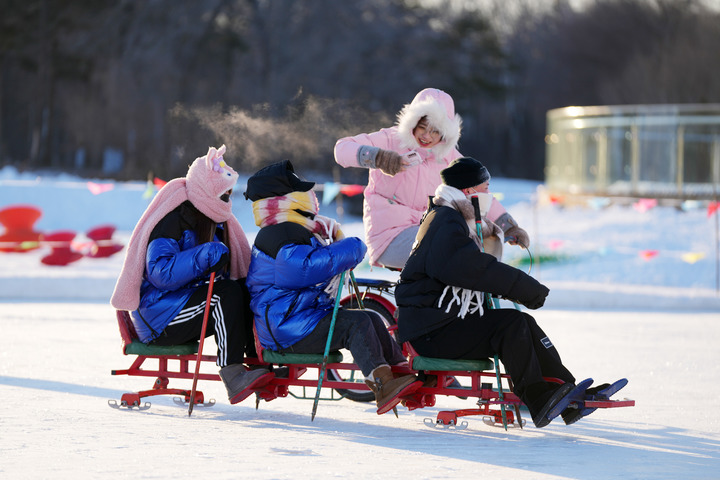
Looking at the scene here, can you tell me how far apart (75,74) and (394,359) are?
124ft

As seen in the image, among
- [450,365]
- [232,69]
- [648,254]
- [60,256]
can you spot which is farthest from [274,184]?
[232,69]

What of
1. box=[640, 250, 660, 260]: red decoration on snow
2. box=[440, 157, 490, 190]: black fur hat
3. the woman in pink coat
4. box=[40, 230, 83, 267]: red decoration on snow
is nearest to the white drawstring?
box=[440, 157, 490, 190]: black fur hat

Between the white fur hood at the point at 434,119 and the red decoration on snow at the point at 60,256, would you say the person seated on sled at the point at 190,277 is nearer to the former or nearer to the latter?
the white fur hood at the point at 434,119

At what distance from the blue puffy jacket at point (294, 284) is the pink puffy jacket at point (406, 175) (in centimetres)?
56

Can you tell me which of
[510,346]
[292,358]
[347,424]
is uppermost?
[510,346]

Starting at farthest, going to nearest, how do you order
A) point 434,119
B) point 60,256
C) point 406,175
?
point 60,256 → point 406,175 → point 434,119

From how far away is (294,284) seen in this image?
18.1 ft

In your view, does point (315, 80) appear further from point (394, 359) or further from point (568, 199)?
point (394, 359)

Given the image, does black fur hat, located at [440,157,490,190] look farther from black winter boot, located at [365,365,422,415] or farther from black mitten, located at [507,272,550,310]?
black winter boot, located at [365,365,422,415]

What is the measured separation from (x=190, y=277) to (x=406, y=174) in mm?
1303

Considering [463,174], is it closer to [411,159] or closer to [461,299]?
[411,159]

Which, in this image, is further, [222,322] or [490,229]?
[222,322]

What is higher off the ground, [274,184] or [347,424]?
[274,184]

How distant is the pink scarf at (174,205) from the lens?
5.72 m
